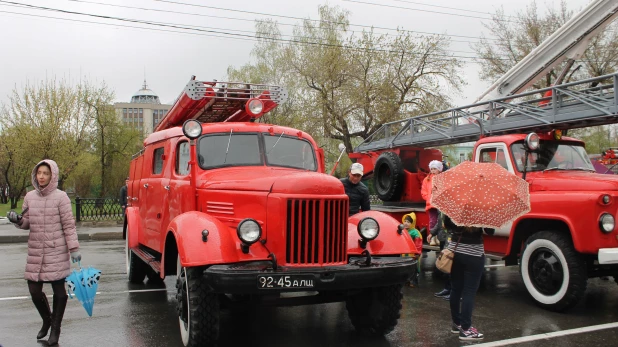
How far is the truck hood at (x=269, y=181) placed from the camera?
4.78 m

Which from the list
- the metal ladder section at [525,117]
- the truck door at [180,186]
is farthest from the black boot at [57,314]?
the metal ladder section at [525,117]

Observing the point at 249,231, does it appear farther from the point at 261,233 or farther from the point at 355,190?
the point at 355,190

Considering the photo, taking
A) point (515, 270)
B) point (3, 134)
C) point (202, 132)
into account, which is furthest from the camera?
point (3, 134)

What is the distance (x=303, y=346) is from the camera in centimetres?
516

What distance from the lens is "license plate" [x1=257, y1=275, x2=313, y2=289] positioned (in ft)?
14.6

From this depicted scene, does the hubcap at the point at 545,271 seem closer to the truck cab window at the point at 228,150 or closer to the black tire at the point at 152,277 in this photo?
the truck cab window at the point at 228,150

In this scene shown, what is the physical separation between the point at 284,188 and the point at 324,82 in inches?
944

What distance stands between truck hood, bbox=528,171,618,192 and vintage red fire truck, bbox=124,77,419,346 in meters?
2.48

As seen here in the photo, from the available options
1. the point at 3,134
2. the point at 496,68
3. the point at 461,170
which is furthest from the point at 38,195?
the point at 3,134

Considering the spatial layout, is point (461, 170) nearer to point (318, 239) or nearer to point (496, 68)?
point (318, 239)

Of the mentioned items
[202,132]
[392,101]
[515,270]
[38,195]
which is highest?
[392,101]

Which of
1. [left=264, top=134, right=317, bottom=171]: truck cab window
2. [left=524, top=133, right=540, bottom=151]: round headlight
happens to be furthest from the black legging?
[left=524, top=133, right=540, bottom=151]: round headlight

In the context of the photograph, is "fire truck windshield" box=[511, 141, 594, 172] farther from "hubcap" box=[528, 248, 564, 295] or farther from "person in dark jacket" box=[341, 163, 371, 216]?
"person in dark jacket" box=[341, 163, 371, 216]

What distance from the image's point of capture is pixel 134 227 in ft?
26.4
